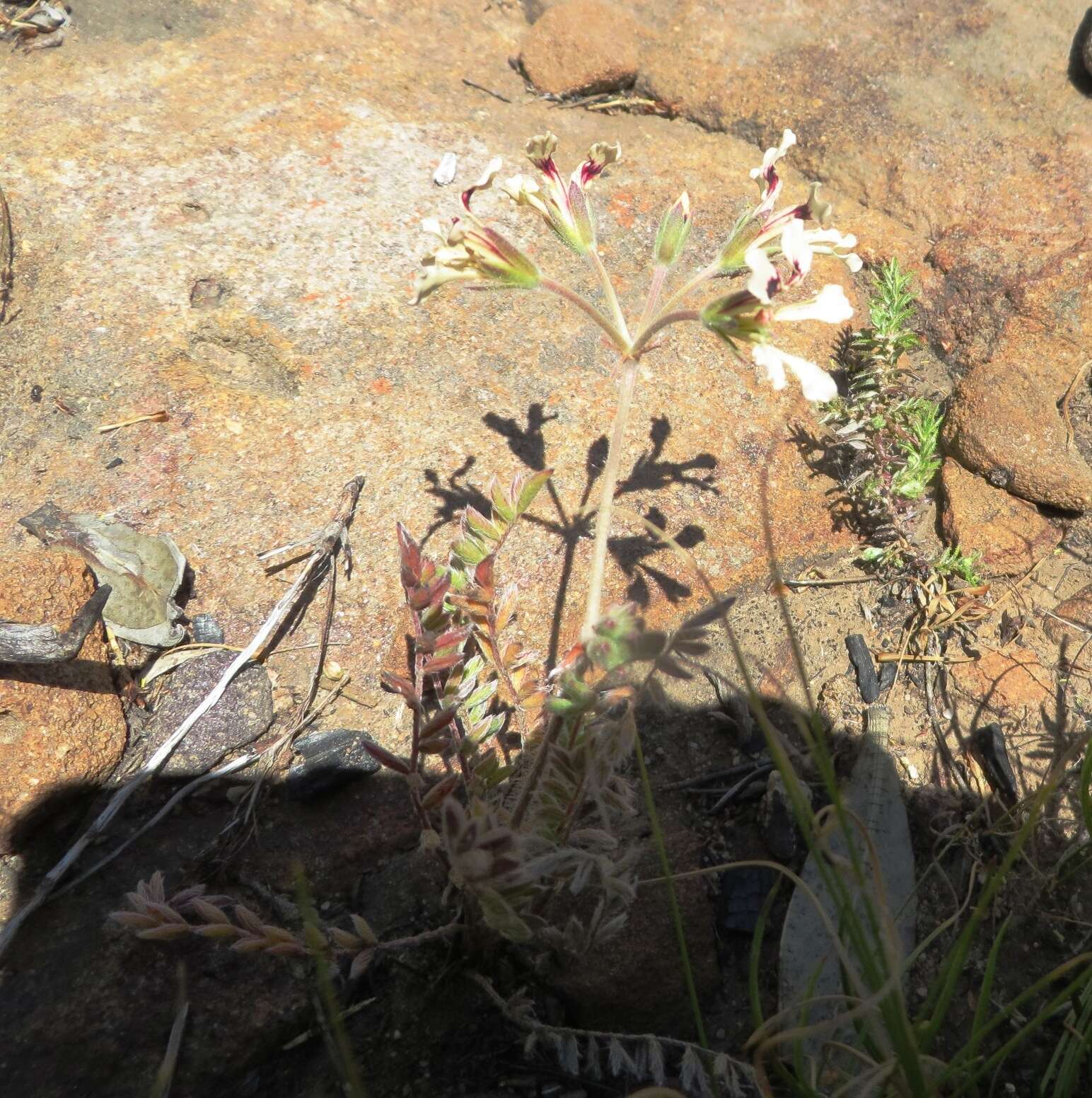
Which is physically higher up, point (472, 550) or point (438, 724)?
point (472, 550)

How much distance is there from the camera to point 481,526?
6.63ft

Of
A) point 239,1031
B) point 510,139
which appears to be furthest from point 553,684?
point 510,139

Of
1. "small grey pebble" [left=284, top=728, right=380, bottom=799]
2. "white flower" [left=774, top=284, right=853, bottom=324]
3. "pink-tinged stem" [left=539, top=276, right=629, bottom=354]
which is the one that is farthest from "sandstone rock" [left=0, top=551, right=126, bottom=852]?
"white flower" [left=774, top=284, right=853, bottom=324]

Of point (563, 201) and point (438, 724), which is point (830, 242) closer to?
point (563, 201)

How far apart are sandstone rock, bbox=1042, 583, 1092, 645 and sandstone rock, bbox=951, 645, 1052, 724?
0.10 meters

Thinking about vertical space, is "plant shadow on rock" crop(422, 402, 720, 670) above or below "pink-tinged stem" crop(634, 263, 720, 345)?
below

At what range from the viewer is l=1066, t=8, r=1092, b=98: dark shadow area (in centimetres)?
361

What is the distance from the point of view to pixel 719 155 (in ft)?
12.3

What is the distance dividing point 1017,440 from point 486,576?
5.85 ft

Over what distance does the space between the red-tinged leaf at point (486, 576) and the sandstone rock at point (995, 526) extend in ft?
5.07

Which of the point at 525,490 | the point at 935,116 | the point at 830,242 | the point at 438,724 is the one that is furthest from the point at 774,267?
the point at 935,116

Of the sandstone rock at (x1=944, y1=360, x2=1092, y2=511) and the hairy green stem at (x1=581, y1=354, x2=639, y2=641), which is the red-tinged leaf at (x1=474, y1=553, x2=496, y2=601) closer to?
the hairy green stem at (x1=581, y1=354, x2=639, y2=641)

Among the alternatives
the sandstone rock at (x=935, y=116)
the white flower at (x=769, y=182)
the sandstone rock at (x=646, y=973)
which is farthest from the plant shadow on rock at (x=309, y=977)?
the sandstone rock at (x=935, y=116)

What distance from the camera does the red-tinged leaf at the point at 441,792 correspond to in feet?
5.91
